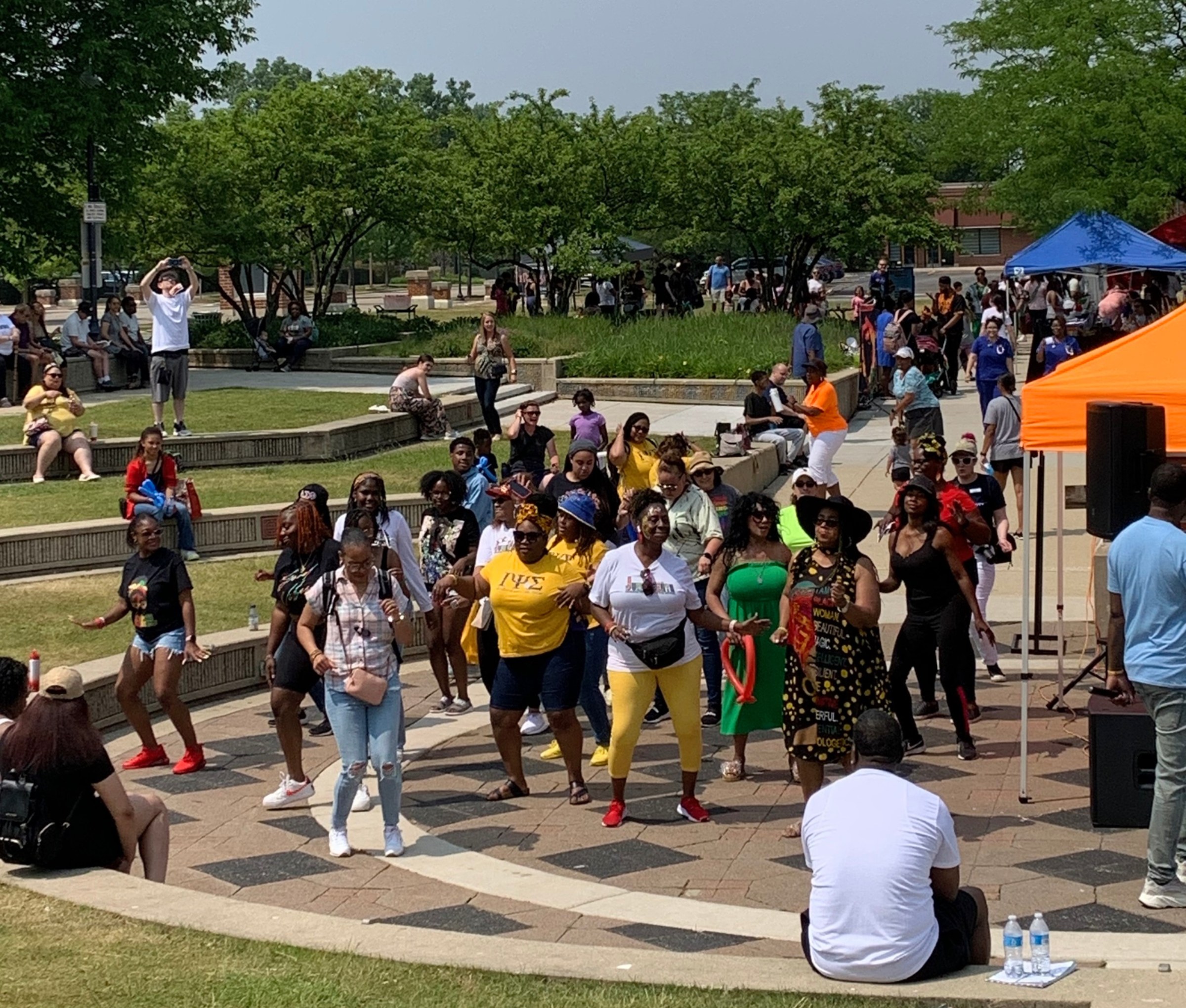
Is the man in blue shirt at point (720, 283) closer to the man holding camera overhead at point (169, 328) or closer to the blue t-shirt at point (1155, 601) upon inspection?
the man holding camera overhead at point (169, 328)

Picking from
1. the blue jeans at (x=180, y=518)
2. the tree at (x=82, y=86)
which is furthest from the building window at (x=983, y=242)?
the blue jeans at (x=180, y=518)

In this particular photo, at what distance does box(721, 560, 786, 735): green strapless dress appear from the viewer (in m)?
10.5

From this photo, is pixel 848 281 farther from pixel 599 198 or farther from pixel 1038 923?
pixel 1038 923

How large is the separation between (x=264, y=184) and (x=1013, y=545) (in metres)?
23.5

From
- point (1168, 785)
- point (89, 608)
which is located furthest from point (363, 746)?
point (89, 608)

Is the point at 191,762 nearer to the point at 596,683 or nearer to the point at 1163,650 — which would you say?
the point at 596,683

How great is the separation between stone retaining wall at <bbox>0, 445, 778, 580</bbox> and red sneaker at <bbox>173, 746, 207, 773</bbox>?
131 inches

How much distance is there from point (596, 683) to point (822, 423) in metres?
7.71

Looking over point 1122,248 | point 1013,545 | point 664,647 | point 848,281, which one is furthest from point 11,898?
point 848,281

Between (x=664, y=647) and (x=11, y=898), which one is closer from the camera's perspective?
(x=11, y=898)

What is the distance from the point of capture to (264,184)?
34.5 meters

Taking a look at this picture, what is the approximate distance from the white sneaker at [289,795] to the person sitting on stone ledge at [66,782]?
232cm

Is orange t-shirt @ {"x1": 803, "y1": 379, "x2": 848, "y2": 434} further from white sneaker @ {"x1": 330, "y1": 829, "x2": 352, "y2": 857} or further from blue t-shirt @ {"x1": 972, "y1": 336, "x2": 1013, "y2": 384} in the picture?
white sneaker @ {"x1": 330, "y1": 829, "x2": 352, "y2": 857}

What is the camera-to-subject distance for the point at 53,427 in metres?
19.2
